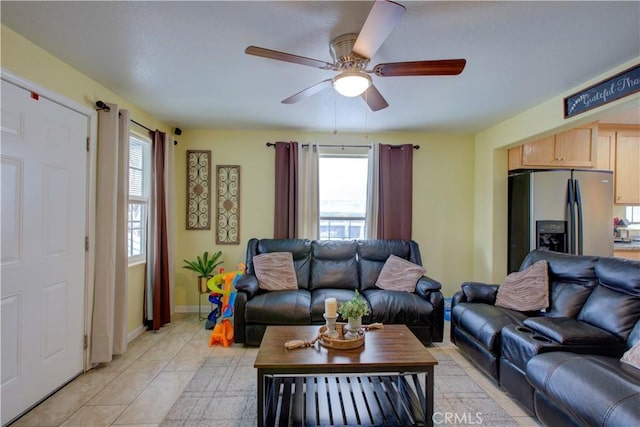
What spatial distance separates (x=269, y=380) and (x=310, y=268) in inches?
71.5

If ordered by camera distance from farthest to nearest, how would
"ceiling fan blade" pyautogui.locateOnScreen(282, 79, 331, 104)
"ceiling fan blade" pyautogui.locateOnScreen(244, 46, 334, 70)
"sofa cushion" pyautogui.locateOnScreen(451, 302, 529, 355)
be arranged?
"sofa cushion" pyautogui.locateOnScreen(451, 302, 529, 355)
"ceiling fan blade" pyautogui.locateOnScreen(282, 79, 331, 104)
"ceiling fan blade" pyautogui.locateOnScreen(244, 46, 334, 70)

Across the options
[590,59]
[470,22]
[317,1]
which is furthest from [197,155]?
[590,59]

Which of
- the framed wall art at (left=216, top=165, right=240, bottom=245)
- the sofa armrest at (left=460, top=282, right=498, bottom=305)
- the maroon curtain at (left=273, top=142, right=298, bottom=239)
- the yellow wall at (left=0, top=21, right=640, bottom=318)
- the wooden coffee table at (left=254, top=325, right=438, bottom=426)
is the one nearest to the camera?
the wooden coffee table at (left=254, top=325, right=438, bottom=426)

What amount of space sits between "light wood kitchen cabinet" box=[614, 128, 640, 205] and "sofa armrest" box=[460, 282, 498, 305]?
2.97 metres

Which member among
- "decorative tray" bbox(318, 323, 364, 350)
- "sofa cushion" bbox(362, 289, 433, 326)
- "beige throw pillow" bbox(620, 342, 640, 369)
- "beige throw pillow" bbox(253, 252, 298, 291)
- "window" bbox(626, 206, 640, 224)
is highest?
"window" bbox(626, 206, 640, 224)

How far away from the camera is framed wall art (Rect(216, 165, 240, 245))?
4156 millimetres

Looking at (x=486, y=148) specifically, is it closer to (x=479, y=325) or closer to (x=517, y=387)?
(x=479, y=325)

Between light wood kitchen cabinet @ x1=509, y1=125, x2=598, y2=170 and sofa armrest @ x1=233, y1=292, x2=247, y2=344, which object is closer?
sofa armrest @ x1=233, y1=292, x2=247, y2=344

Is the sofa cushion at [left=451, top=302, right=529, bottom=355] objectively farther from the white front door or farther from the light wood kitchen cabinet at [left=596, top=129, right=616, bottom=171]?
the white front door

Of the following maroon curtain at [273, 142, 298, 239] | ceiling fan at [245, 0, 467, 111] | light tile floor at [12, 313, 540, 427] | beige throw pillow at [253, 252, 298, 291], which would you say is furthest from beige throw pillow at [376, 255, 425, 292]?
ceiling fan at [245, 0, 467, 111]

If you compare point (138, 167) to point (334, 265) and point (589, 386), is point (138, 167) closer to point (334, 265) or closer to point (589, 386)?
point (334, 265)

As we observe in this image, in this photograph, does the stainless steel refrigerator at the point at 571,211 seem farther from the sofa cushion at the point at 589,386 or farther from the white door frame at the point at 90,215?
the white door frame at the point at 90,215

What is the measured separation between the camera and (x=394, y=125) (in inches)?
153

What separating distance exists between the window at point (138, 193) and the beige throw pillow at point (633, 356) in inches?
162
